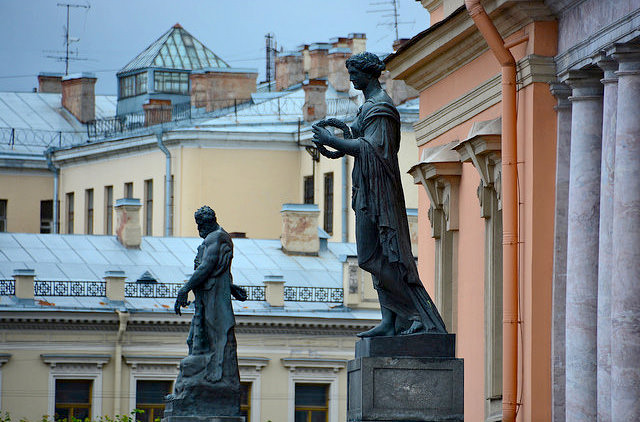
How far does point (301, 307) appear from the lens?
42.7m

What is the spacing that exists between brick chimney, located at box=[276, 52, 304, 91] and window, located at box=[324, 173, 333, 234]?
30.3 ft

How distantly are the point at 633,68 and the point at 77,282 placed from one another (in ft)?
83.8

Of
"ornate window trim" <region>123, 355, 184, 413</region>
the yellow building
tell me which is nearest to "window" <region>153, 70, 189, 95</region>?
the yellow building

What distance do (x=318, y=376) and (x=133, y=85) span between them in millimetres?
27064

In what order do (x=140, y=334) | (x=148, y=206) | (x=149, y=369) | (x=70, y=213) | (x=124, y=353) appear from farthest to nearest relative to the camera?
(x=70, y=213) < (x=148, y=206) < (x=149, y=369) < (x=140, y=334) < (x=124, y=353)

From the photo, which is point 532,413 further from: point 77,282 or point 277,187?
point 277,187

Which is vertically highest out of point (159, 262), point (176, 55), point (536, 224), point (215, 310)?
point (176, 55)

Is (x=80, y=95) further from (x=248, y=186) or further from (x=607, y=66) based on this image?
(x=607, y=66)

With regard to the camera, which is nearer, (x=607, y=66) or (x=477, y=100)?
(x=607, y=66)

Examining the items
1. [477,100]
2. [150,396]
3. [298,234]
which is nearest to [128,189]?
[298,234]

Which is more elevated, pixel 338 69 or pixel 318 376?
pixel 338 69

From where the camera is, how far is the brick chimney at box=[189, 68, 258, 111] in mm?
61969

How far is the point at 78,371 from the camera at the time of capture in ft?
132

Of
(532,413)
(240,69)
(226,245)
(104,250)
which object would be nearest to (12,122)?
(240,69)
